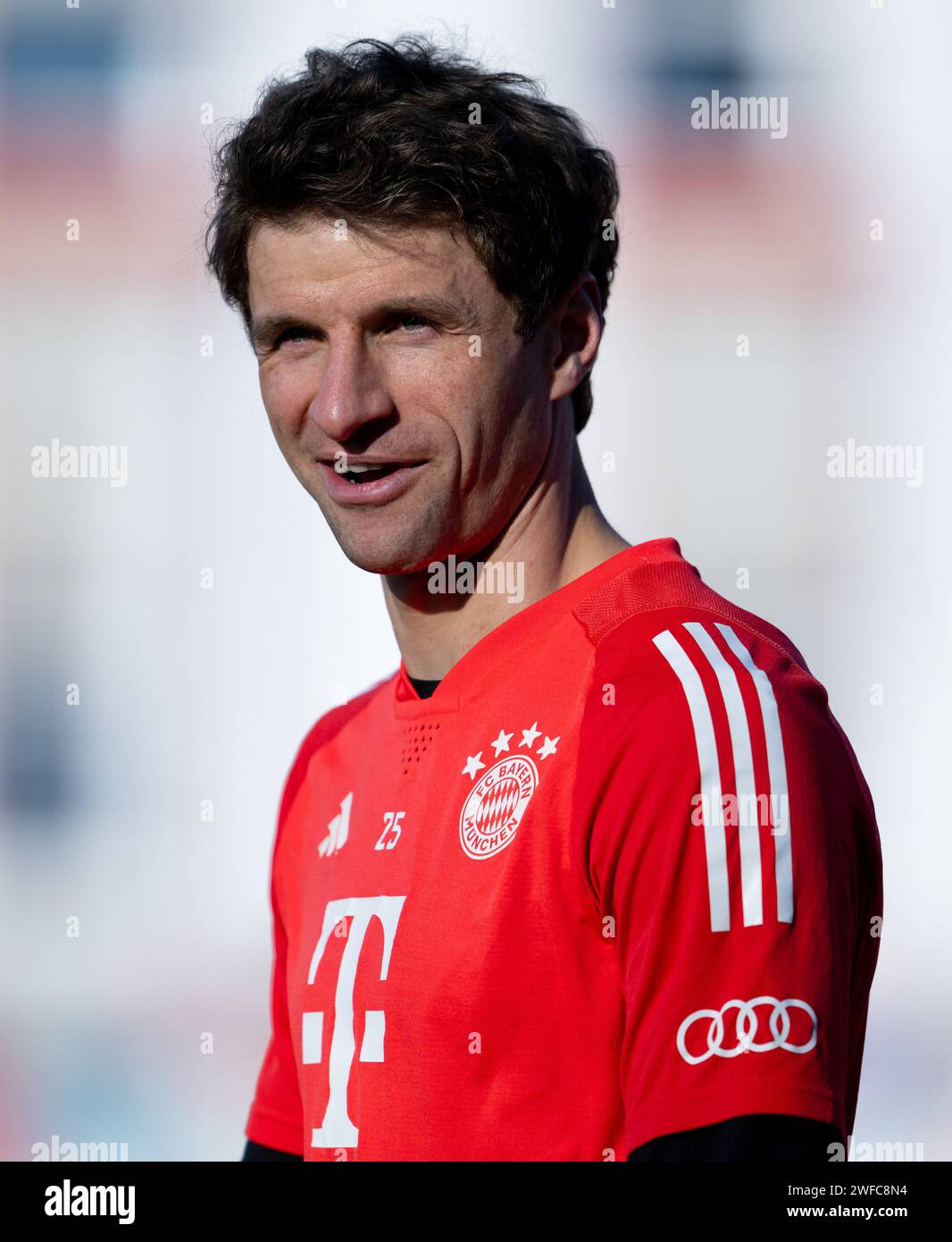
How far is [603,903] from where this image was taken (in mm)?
1390

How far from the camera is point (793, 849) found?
1331 mm

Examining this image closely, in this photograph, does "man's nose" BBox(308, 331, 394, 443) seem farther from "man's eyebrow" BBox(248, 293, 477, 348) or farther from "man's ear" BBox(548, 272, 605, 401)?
"man's ear" BBox(548, 272, 605, 401)

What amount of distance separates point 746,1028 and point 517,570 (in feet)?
2.30

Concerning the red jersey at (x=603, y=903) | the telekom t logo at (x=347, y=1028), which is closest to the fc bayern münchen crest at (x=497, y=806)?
the red jersey at (x=603, y=903)

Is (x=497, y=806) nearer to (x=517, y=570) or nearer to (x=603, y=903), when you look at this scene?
(x=603, y=903)

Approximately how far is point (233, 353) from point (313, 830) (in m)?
2.77

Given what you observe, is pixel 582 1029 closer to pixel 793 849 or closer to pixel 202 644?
pixel 793 849

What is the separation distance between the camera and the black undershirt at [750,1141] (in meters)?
1.22

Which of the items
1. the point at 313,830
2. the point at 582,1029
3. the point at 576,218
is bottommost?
the point at 582,1029

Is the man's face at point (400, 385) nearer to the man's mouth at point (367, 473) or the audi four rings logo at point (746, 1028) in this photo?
the man's mouth at point (367, 473)

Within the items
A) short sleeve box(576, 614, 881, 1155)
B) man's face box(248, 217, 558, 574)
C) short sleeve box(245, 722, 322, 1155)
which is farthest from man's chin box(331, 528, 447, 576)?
short sleeve box(245, 722, 322, 1155)

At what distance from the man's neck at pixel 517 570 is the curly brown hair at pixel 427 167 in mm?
200
